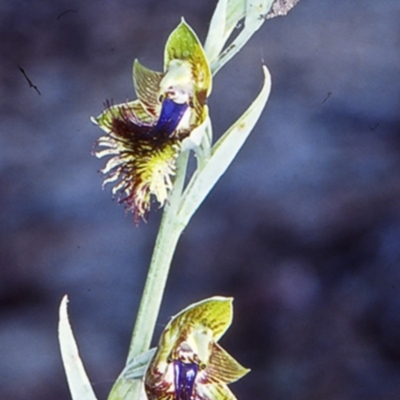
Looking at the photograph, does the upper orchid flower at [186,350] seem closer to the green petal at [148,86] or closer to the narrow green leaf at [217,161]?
the narrow green leaf at [217,161]

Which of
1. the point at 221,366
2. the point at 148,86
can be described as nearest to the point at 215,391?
the point at 221,366

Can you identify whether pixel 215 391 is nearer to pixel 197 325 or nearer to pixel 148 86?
A: pixel 197 325

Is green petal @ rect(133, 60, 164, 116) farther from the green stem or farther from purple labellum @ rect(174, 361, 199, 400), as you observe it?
purple labellum @ rect(174, 361, 199, 400)

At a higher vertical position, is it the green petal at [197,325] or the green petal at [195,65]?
the green petal at [195,65]

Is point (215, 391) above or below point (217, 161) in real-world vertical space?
below

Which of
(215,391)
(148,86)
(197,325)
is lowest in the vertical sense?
(215,391)

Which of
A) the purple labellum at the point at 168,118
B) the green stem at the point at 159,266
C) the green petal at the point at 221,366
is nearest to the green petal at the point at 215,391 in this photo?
the green petal at the point at 221,366

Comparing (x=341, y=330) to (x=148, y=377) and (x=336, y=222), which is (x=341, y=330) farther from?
(x=148, y=377)
